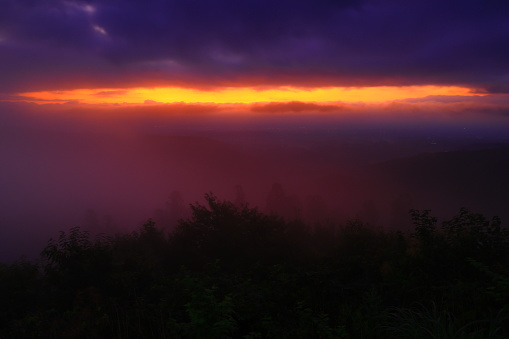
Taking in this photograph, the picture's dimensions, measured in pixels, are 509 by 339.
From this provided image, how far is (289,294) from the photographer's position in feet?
18.7

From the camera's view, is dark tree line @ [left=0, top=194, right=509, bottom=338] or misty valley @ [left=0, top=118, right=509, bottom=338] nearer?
dark tree line @ [left=0, top=194, right=509, bottom=338]

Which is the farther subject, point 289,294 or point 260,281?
point 260,281

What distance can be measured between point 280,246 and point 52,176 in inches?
8490

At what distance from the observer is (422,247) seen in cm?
682

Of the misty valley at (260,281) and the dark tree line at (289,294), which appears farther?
the misty valley at (260,281)

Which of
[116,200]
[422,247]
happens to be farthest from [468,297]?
[116,200]

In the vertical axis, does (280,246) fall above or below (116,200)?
above

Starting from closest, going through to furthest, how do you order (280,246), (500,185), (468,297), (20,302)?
(468,297) < (20,302) < (280,246) < (500,185)

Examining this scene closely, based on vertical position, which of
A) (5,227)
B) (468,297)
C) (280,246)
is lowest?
(5,227)

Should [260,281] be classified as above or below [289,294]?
below

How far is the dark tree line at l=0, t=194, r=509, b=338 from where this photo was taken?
13.4ft

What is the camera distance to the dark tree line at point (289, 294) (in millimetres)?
4074

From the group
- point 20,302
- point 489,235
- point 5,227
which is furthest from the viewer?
point 5,227

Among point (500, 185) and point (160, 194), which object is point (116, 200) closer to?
point (160, 194)
